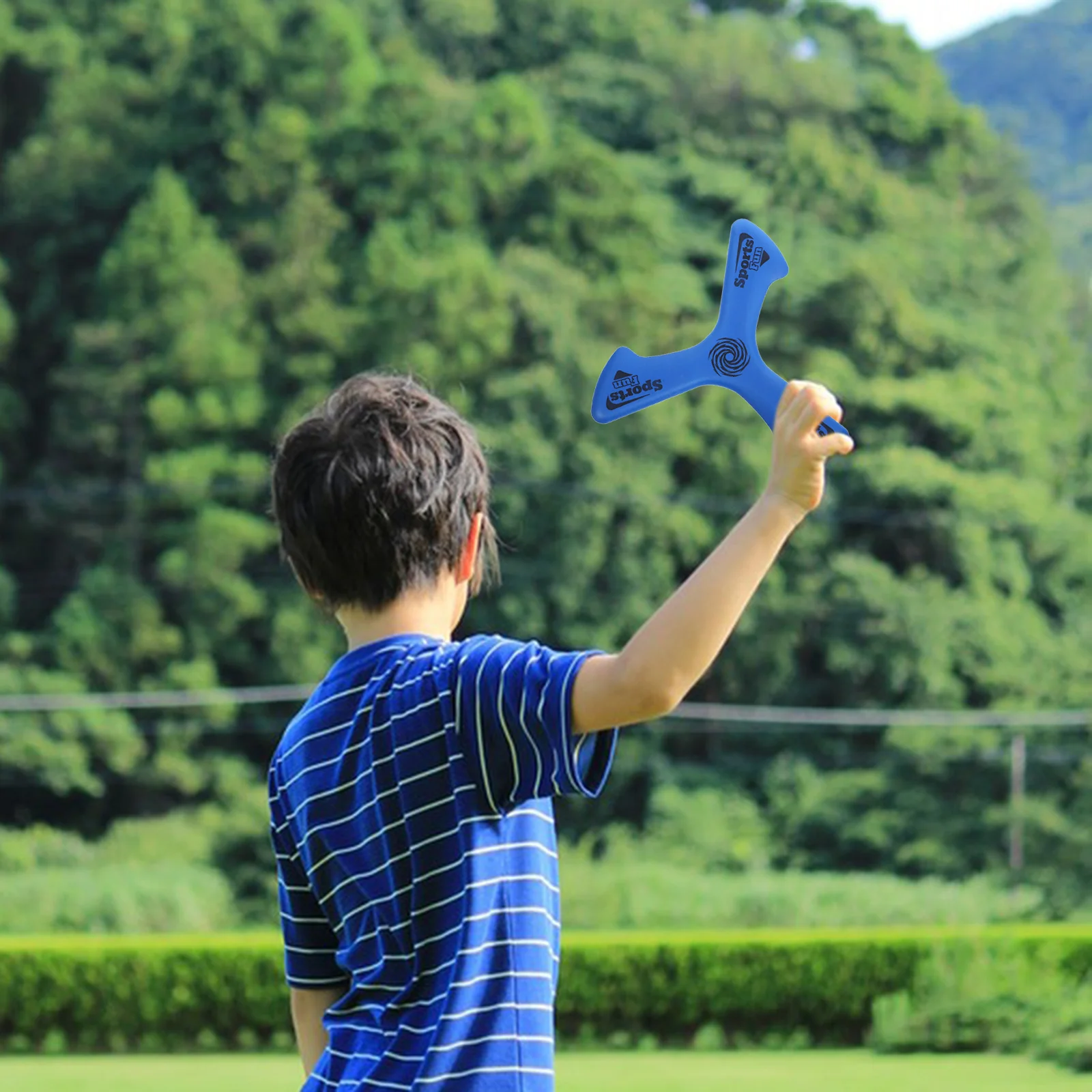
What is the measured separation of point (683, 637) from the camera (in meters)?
1.33

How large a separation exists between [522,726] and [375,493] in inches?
9.6

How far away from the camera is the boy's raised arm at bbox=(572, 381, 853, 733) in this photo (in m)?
1.33

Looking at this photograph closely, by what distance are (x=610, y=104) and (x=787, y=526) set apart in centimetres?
3169

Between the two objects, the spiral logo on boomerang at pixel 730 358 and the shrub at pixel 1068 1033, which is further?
the shrub at pixel 1068 1033

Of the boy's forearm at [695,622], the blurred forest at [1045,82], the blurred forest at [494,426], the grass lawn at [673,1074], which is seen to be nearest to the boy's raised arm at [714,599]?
the boy's forearm at [695,622]

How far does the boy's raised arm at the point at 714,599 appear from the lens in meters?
1.33

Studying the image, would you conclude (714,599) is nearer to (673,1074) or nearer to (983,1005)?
(673,1074)

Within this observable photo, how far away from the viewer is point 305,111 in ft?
93.4

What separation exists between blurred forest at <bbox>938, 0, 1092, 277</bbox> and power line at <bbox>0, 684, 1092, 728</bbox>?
147 feet

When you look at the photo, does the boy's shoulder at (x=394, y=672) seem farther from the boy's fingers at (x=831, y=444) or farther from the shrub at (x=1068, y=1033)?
the shrub at (x=1068, y=1033)

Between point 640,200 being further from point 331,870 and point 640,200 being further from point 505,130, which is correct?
point 331,870

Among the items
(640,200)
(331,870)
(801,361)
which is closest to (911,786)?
(801,361)

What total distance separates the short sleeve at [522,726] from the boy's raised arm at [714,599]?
2 centimetres

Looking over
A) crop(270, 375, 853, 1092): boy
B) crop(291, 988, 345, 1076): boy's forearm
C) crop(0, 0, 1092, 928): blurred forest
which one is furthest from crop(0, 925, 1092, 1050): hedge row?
crop(270, 375, 853, 1092): boy
